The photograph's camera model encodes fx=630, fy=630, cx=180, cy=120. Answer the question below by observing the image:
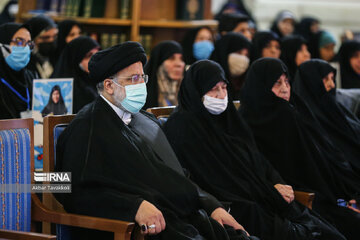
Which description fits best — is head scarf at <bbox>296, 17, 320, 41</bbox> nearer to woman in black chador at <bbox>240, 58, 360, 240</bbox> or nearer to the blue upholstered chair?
woman in black chador at <bbox>240, 58, 360, 240</bbox>

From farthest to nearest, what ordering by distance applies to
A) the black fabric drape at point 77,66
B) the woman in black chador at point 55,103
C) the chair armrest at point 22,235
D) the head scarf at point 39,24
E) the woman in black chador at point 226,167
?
1. the head scarf at point 39,24
2. the black fabric drape at point 77,66
3. the woman in black chador at point 55,103
4. the woman in black chador at point 226,167
5. the chair armrest at point 22,235

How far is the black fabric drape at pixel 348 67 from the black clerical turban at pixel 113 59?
13.2ft

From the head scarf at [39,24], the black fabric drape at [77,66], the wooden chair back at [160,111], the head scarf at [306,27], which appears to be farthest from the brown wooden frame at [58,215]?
the head scarf at [306,27]

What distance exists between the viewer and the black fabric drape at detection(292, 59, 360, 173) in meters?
4.28

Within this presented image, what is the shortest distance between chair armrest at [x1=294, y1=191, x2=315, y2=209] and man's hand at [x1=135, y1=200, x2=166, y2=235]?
1.13 metres

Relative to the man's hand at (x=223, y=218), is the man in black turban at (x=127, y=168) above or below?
above

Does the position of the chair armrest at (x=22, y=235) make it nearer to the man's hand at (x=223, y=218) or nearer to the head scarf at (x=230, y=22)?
the man's hand at (x=223, y=218)

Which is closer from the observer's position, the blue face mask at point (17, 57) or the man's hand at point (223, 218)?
the man's hand at point (223, 218)

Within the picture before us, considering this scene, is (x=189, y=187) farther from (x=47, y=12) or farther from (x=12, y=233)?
(x=47, y=12)

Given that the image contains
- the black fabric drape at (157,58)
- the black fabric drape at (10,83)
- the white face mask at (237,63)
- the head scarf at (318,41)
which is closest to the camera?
the black fabric drape at (10,83)

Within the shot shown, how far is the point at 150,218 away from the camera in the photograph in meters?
2.52

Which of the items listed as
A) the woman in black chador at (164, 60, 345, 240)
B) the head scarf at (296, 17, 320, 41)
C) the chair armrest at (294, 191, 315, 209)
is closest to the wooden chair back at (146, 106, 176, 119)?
the woman in black chador at (164, 60, 345, 240)

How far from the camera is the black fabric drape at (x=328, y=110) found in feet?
14.0

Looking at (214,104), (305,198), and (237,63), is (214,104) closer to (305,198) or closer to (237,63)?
(305,198)
